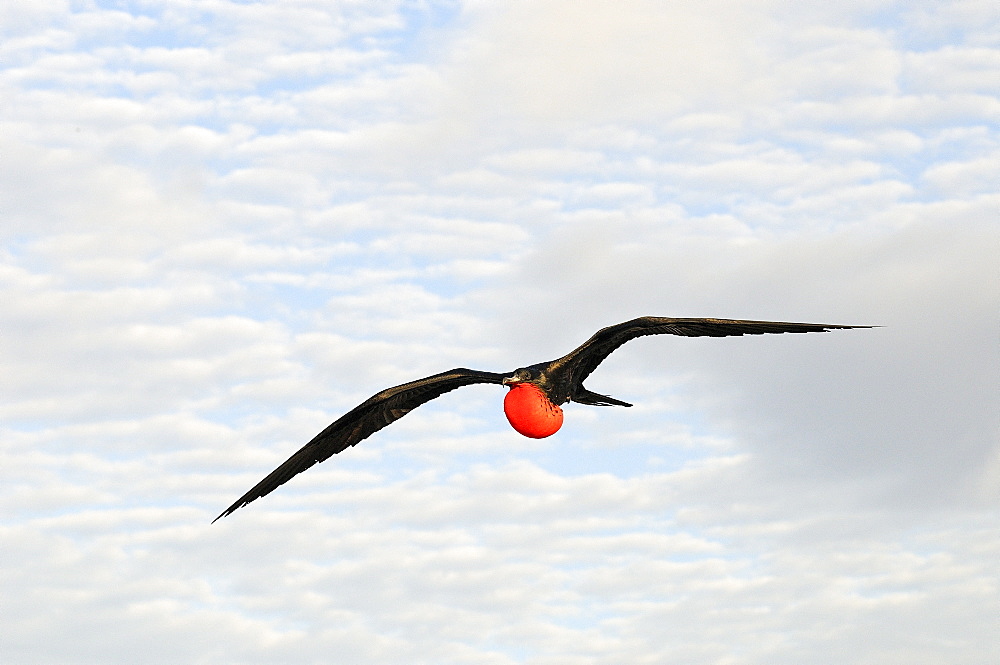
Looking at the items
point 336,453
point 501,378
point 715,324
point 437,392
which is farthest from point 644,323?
point 336,453

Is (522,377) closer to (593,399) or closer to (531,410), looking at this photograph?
(531,410)

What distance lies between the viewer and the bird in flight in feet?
63.1

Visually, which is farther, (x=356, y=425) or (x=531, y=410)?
(x=356, y=425)

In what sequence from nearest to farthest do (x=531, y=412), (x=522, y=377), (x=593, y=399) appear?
(x=531, y=412) < (x=522, y=377) < (x=593, y=399)

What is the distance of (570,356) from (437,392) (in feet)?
11.1

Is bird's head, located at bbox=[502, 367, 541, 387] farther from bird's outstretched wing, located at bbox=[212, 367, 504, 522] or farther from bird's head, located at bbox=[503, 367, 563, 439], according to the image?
bird's outstretched wing, located at bbox=[212, 367, 504, 522]

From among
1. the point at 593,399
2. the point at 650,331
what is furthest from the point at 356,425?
the point at 650,331

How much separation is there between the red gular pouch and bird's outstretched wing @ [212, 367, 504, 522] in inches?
90.0

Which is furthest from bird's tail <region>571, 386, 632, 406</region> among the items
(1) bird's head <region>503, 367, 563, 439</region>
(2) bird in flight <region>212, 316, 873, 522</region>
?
(1) bird's head <region>503, 367, 563, 439</region>

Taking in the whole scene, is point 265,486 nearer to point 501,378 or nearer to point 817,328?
point 501,378

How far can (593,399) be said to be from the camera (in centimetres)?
2159

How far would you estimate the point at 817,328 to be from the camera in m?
18.3

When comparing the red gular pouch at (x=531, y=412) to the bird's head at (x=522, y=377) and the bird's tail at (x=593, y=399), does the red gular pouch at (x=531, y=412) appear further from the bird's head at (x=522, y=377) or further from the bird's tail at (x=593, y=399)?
the bird's tail at (x=593, y=399)

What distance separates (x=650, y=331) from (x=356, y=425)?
5.91 m
